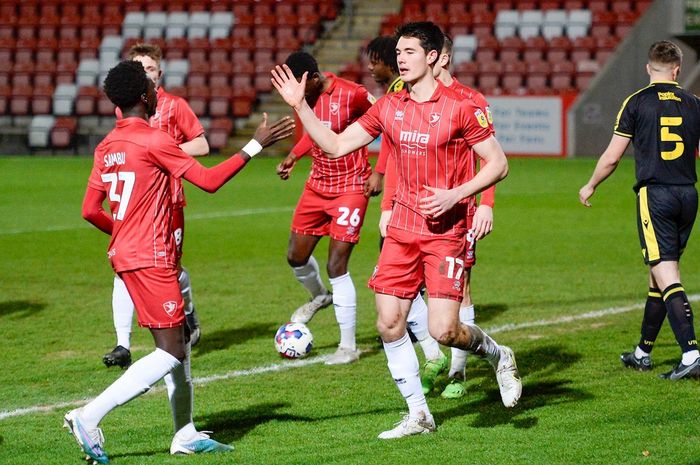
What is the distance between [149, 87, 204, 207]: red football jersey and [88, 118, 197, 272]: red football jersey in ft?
7.81

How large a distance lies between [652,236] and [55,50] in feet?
97.7

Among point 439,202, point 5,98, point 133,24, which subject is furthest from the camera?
point 133,24

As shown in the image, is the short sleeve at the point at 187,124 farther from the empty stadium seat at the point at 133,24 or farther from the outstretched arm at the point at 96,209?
the empty stadium seat at the point at 133,24

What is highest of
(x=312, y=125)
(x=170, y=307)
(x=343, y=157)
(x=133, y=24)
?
(x=312, y=125)

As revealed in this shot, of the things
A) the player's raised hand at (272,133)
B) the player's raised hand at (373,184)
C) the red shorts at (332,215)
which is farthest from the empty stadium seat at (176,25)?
Result: the player's raised hand at (272,133)

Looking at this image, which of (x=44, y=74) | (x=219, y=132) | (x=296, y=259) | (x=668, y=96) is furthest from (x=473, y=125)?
(x=44, y=74)

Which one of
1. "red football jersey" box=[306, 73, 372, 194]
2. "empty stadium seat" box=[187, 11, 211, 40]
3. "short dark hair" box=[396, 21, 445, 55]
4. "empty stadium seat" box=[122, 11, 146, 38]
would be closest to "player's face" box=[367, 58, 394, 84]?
"red football jersey" box=[306, 73, 372, 194]

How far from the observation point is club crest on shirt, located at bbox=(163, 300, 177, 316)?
570 cm

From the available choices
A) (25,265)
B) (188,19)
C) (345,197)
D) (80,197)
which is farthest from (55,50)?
(345,197)

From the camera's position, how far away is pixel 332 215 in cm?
890

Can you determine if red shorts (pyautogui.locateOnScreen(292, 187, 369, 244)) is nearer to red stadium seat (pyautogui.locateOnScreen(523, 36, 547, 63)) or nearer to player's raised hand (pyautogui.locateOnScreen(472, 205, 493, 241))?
player's raised hand (pyautogui.locateOnScreen(472, 205, 493, 241))

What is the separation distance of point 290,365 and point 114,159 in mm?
2917

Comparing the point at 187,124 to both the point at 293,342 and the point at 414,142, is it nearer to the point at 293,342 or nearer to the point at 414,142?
the point at 293,342

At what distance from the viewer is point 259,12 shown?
1380 inches
